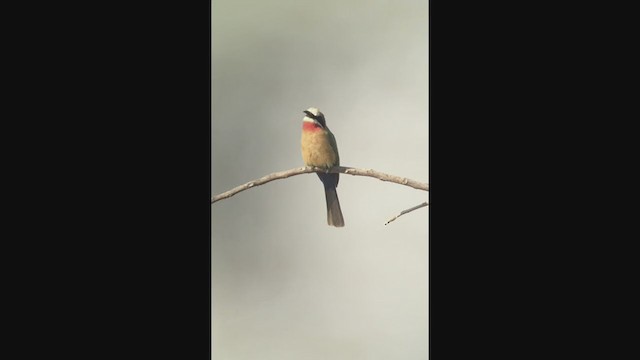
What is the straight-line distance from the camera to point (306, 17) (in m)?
2.34

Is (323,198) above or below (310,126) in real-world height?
below

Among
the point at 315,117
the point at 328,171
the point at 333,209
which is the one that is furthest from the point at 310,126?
the point at 333,209

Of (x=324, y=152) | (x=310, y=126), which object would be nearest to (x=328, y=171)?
(x=324, y=152)

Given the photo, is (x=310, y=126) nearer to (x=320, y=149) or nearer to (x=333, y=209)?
(x=320, y=149)

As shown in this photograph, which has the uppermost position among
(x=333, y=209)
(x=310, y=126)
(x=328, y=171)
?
(x=310, y=126)

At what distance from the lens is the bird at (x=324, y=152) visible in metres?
2.27

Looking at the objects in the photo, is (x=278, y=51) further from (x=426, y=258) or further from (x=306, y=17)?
(x=426, y=258)

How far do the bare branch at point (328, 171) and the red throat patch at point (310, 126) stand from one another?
0.49 feet

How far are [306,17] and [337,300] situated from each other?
1093 millimetres

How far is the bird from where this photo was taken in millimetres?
2273

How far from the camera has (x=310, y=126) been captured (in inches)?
90.5

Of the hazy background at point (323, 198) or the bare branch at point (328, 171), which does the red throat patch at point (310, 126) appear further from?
the bare branch at point (328, 171)

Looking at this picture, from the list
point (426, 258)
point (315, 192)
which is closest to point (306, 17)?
point (315, 192)

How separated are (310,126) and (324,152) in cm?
11
